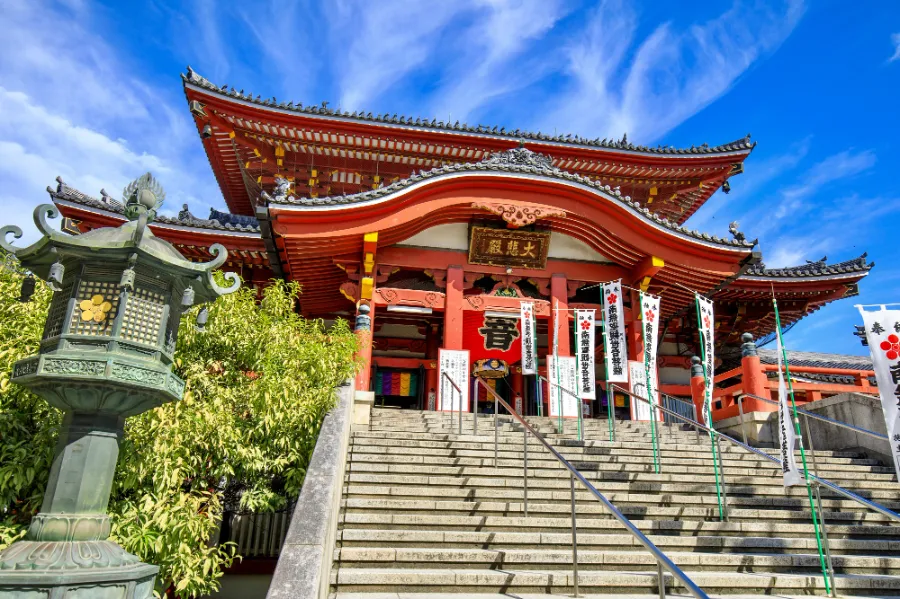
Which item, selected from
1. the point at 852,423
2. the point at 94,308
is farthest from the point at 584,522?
the point at 852,423

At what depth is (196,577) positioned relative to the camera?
5086mm

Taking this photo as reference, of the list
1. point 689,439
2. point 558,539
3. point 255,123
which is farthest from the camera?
point 255,123

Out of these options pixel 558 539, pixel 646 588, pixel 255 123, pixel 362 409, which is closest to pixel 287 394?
pixel 362 409

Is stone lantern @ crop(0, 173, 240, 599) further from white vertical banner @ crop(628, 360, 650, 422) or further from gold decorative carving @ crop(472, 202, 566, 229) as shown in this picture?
white vertical banner @ crop(628, 360, 650, 422)

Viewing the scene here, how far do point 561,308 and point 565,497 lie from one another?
622 cm

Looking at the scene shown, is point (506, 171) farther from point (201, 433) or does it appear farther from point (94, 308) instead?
point (94, 308)

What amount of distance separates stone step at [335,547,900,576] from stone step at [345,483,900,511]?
1.00m

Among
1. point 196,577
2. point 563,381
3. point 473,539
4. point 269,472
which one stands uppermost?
point 563,381

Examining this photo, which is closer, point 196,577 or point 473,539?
point 196,577

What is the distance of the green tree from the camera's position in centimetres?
508

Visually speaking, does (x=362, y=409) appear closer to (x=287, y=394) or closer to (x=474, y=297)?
(x=287, y=394)

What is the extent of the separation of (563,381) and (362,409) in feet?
14.7

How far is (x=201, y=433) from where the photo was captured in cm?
570

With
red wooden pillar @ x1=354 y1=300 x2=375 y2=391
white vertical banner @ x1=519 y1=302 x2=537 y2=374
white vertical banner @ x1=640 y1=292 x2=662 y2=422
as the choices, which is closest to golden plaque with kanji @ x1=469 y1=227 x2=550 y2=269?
white vertical banner @ x1=519 y1=302 x2=537 y2=374
